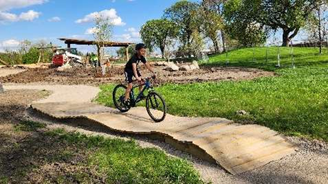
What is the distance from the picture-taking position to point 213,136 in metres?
7.62

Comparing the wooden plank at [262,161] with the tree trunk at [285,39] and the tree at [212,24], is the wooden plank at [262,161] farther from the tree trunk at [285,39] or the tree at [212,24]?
the tree at [212,24]

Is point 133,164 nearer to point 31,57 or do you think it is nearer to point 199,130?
point 199,130

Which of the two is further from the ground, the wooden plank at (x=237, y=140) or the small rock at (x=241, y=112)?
the small rock at (x=241, y=112)

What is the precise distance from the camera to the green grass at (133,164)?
611cm

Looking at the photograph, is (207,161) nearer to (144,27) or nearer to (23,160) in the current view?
(23,160)

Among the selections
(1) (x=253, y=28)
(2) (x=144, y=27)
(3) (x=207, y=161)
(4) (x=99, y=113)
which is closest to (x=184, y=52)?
(1) (x=253, y=28)

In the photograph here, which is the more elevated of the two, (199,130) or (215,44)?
(215,44)

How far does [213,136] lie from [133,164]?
5.77 feet

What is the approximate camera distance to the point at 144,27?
8300 centimetres

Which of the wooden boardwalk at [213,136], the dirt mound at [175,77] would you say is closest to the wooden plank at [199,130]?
the wooden boardwalk at [213,136]

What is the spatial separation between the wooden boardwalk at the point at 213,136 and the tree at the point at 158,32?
2635 inches

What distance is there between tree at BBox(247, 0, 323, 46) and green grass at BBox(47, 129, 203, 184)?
33462 millimetres

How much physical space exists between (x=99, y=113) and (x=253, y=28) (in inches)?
1292

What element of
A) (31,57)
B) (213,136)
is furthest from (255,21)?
(213,136)
